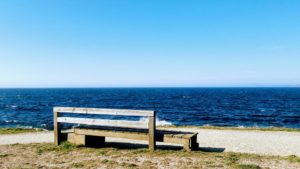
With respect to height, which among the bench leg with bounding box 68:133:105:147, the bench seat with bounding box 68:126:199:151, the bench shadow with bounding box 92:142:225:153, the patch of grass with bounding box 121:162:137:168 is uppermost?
the bench seat with bounding box 68:126:199:151

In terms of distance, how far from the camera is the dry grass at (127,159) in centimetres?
873

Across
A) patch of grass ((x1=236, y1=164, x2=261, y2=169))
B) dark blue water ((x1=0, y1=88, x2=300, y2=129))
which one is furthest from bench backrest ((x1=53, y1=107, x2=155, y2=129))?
dark blue water ((x1=0, y1=88, x2=300, y2=129))

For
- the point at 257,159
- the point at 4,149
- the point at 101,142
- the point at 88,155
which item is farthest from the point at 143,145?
the point at 4,149

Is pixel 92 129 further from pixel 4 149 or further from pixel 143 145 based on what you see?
pixel 4 149

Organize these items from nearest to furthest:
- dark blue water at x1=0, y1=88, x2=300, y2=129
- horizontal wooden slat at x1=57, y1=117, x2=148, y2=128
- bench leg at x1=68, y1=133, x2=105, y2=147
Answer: horizontal wooden slat at x1=57, y1=117, x2=148, y2=128, bench leg at x1=68, y1=133, x2=105, y2=147, dark blue water at x1=0, y1=88, x2=300, y2=129

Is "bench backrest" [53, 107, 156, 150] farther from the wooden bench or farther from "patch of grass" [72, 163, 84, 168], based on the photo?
"patch of grass" [72, 163, 84, 168]

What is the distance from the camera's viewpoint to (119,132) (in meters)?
11.0

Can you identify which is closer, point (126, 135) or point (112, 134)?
point (126, 135)

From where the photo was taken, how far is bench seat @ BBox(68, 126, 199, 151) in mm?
10539

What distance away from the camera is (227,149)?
38.3ft

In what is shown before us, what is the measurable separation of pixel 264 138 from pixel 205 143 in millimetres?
3543

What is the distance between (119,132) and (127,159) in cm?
168

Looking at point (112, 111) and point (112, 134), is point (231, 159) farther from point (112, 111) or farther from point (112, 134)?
point (112, 111)

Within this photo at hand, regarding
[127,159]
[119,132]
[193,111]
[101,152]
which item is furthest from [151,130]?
[193,111]
